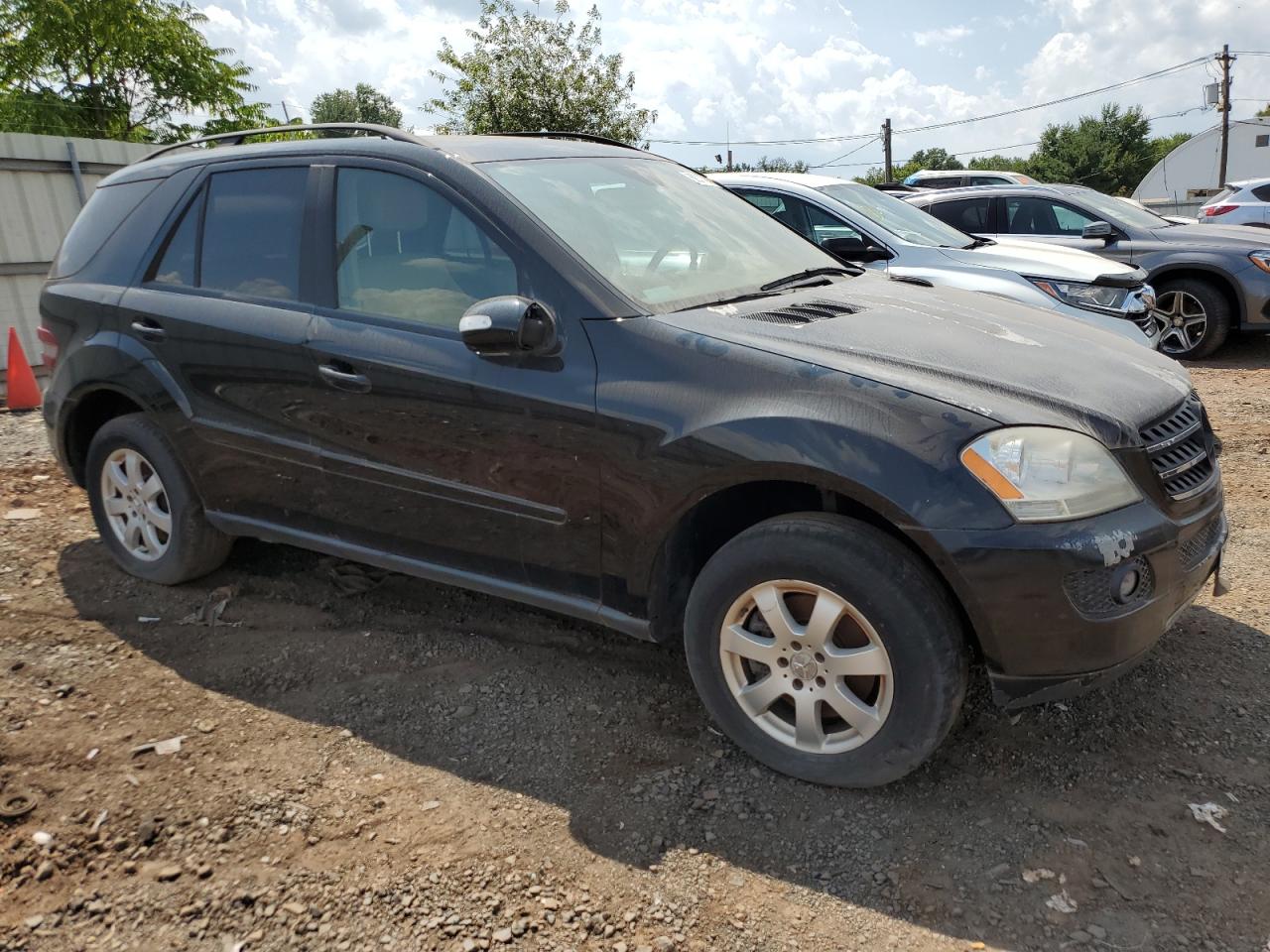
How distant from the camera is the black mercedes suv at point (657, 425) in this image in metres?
2.47

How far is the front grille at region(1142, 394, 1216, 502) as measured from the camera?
264 centimetres

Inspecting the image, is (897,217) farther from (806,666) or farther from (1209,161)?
(1209,161)

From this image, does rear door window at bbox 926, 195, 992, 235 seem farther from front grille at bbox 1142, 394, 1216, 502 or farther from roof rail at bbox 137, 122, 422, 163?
roof rail at bbox 137, 122, 422, 163

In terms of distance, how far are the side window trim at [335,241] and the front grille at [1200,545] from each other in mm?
1955

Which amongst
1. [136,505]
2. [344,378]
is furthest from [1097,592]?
[136,505]

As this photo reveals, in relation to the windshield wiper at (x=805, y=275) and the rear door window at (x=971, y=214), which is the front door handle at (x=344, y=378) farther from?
the rear door window at (x=971, y=214)

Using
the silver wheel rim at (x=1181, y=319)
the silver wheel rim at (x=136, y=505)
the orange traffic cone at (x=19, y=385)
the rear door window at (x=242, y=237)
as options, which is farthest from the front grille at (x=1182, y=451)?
the orange traffic cone at (x=19, y=385)

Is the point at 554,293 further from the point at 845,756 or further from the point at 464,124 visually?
the point at 464,124

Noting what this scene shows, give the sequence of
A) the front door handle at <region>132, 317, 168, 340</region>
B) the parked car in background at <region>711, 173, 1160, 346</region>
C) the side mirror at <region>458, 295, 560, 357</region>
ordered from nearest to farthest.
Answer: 1. the side mirror at <region>458, 295, 560, 357</region>
2. the front door handle at <region>132, 317, 168, 340</region>
3. the parked car in background at <region>711, 173, 1160, 346</region>

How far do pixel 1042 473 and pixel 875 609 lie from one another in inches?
20.5

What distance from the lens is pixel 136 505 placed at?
13.7 feet

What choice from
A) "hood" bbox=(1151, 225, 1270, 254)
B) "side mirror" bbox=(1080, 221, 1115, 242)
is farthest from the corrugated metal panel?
"hood" bbox=(1151, 225, 1270, 254)

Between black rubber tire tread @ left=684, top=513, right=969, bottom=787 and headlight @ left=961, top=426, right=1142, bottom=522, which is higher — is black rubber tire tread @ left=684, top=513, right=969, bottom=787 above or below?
below

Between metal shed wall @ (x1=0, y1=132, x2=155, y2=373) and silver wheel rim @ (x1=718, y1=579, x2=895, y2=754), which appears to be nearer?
silver wheel rim @ (x1=718, y1=579, x2=895, y2=754)
